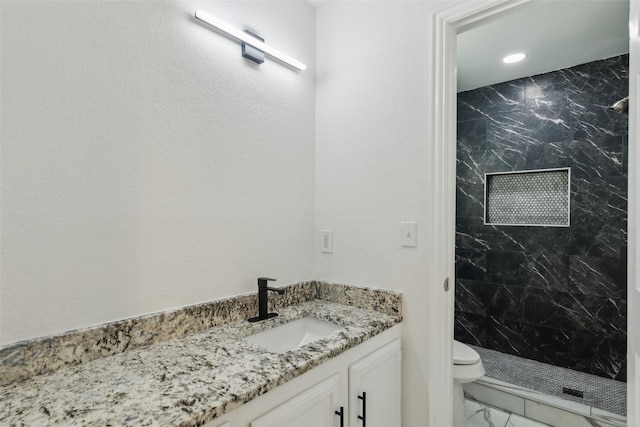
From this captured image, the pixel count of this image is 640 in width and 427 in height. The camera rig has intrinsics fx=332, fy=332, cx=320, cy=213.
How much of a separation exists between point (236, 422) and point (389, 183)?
3.67 feet

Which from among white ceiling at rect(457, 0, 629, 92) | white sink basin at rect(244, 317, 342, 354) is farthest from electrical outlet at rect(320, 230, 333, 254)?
white ceiling at rect(457, 0, 629, 92)

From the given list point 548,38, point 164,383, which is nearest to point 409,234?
point 164,383

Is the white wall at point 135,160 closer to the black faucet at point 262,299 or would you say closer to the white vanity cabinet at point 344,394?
the black faucet at point 262,299

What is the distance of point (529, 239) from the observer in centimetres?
282

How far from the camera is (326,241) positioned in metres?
1.78

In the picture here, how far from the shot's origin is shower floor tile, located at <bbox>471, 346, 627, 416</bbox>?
2156 mm

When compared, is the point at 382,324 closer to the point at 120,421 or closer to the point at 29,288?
the point at 120,421

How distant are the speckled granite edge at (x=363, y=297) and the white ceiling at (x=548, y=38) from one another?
150 cm

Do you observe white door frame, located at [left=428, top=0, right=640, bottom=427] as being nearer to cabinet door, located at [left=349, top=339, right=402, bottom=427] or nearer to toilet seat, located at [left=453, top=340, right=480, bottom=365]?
cabinet door, located at [left=349, top=339, right=402, bottom=427]

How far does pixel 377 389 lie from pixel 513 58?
253cm

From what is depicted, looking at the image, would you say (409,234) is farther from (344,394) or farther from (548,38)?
(548,38)

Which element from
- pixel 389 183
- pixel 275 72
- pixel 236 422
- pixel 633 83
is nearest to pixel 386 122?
pixel 389 183

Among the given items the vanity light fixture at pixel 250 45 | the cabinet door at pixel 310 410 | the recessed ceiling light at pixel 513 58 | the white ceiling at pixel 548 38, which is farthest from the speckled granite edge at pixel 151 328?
the recessed ceiling light at pixel 513 58

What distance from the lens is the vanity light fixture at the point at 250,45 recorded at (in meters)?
1.29
